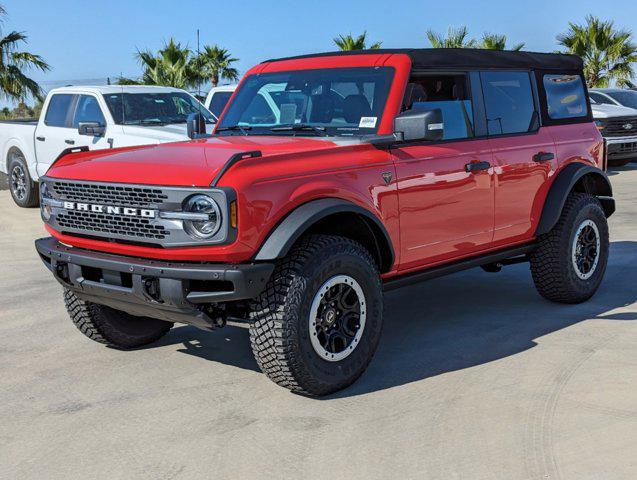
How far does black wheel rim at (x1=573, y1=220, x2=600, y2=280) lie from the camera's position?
259 inches

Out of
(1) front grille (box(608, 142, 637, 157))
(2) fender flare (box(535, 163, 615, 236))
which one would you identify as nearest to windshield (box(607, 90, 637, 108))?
(1) front grille (box(608, 142, 637, 157))

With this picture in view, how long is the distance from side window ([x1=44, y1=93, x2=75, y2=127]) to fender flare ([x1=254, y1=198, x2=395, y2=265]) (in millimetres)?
8427

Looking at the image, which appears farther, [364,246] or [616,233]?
[616,233]

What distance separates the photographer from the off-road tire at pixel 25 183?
1314cm

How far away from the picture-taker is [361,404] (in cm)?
459

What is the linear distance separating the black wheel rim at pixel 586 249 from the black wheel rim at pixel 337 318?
2432mm

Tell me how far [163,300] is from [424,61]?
7.52 ft

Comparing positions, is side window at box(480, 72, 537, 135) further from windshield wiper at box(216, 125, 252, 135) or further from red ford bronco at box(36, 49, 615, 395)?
windshield wiper at box(216, 125, 252, 135)

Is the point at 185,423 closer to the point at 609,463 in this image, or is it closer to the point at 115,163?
the point at 115,163

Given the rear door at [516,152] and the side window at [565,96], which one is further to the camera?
the side window at [565,96]

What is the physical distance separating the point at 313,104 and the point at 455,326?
185cm

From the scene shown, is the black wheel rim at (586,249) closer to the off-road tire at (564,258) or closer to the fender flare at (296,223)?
the off-road tire at (564,258)

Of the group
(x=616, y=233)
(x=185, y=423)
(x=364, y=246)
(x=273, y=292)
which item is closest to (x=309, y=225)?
(x=273, y=292)

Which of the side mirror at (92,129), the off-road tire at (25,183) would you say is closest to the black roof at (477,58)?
the side mirror at (92,129)
